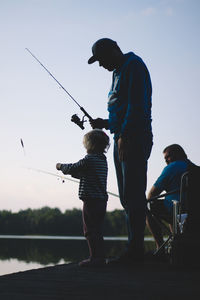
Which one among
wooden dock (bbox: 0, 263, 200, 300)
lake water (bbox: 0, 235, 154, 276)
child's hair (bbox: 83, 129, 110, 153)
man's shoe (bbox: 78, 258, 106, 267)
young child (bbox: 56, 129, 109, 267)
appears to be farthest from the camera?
lake water (bbox: 0, 235, 154, 276)

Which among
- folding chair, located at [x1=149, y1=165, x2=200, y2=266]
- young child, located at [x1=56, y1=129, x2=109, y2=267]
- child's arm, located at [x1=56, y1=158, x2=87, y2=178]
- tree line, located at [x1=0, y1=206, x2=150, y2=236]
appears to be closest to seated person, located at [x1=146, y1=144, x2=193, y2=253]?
folding chair, located at [x1=149, y1=165, x2=200, y2=266]

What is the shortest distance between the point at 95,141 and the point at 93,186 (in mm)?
416

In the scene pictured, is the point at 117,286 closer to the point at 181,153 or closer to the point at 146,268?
the point at 146,268

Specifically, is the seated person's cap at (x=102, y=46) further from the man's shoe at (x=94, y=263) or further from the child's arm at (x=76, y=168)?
the man's shoe at (x=94, y=263)

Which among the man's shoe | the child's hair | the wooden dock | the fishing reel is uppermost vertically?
the fishing reel

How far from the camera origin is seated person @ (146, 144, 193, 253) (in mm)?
4312

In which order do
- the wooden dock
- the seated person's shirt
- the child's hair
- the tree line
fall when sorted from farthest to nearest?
1. the tree line
2. the seated person's shirt
3. the child's hair
4. the wooden dock

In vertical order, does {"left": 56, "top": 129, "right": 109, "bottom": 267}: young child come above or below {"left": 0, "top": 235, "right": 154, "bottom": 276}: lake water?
above

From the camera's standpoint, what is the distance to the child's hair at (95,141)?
12.0ft

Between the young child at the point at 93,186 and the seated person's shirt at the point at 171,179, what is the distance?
973 mm

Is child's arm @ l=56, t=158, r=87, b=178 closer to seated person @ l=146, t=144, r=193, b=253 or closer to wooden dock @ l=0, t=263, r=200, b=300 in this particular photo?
wooden dock @ l=0, t=263, r=200, b=300

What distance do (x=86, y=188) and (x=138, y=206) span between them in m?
0.48

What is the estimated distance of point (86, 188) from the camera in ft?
11.5

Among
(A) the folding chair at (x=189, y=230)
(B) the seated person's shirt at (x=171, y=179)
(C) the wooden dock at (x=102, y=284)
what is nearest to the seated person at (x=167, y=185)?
(B) the seated person's shirt at (x=171, y=179)
